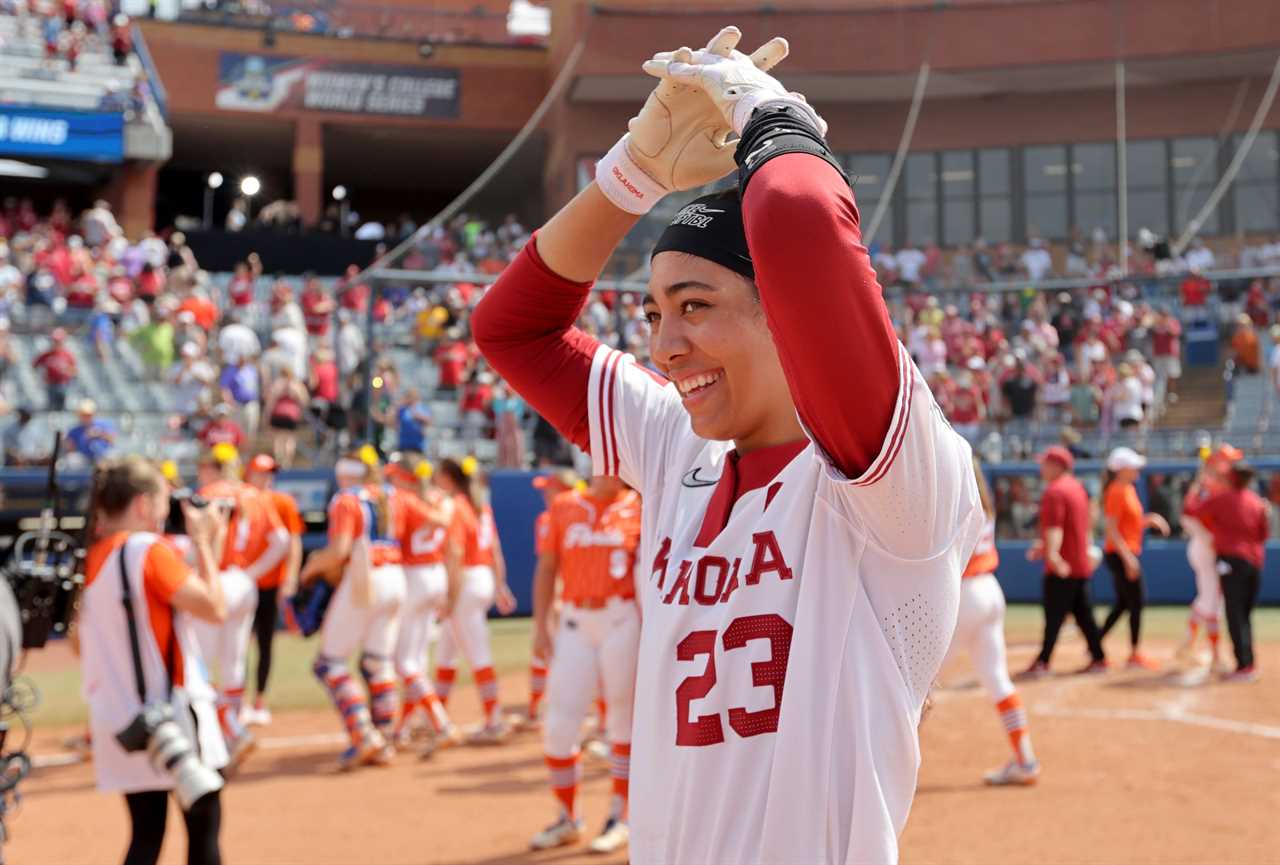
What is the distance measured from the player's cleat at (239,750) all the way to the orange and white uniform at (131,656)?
3.98 metres

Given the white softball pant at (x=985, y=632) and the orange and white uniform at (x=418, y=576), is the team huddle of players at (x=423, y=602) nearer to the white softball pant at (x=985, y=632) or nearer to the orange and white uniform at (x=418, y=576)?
the orange and white uniform at (x=418, y=576)

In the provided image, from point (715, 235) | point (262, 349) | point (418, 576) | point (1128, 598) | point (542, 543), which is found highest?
point (262, 349)

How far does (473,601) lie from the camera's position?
10070 mm

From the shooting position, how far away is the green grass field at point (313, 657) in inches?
440

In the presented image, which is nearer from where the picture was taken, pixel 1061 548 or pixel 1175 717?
pixel 1175 717

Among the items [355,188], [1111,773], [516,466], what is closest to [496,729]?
[1111,773]

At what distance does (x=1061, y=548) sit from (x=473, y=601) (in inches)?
215

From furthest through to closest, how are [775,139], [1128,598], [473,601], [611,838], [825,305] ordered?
[1128,598] → [473,601] → [611,838] → [775,139] → [825,305]

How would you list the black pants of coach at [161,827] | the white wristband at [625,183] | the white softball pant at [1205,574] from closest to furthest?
the white wristband at [625,183], the black pants of coach at [161,827], the white softball pant at [1205,574]

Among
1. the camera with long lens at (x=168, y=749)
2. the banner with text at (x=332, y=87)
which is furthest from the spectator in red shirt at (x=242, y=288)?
the camera with long lens at (x=168, y=749)

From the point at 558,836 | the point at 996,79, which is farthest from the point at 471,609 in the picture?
the point at 996,79

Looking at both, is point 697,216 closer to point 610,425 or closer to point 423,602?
point 610,425

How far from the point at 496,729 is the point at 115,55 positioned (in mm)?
22528

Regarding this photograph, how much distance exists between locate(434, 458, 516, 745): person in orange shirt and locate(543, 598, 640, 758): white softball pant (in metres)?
2.49
